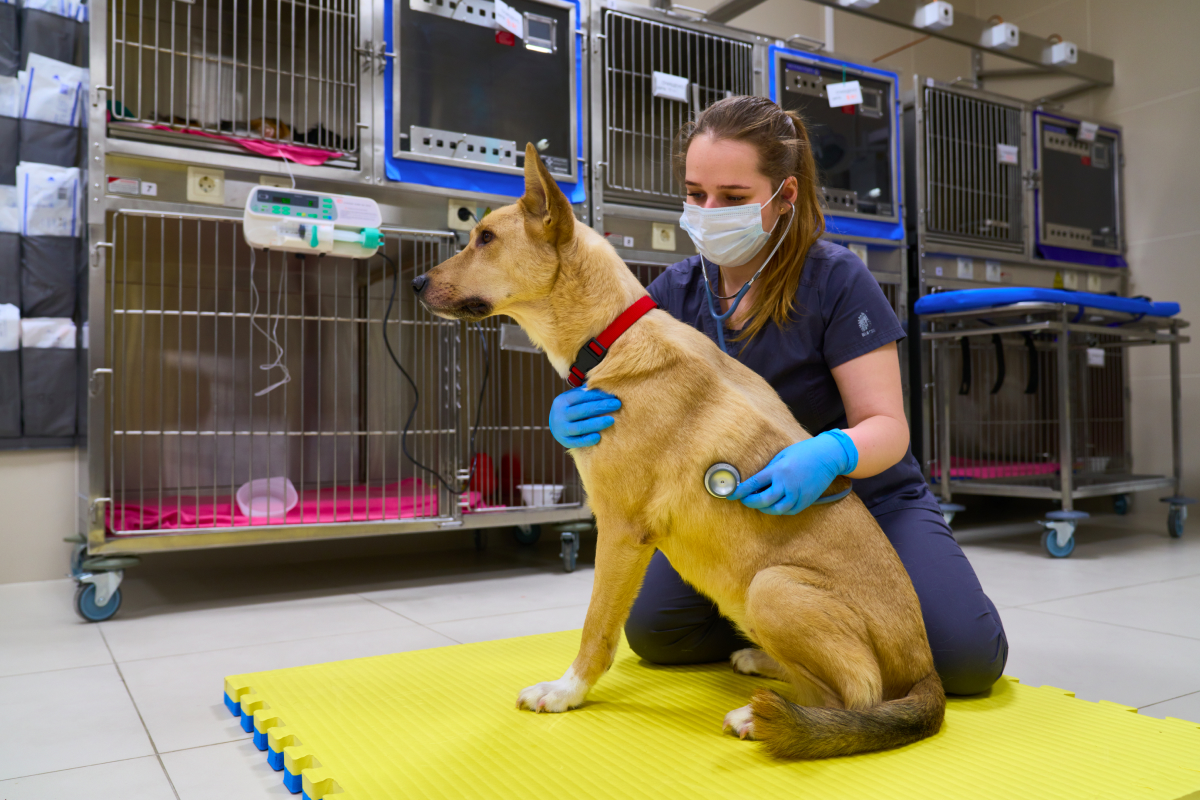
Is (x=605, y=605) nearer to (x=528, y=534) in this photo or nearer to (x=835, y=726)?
(x=835, y=726)

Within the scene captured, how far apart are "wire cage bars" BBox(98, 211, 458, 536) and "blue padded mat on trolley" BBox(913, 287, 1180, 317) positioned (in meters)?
2.47

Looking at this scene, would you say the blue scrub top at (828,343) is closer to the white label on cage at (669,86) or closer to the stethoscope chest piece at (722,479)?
the stethoscope chest piece at (722,479)

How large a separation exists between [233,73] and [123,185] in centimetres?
64

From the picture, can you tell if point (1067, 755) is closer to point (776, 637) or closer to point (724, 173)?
point (776, 637)

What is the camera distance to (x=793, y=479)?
1326 mm

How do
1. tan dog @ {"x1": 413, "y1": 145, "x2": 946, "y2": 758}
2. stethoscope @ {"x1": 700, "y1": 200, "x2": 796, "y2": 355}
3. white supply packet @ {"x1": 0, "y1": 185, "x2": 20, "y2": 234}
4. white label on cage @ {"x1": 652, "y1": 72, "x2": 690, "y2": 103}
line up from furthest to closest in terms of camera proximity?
white label on cage @ {"x1": 652, "y1": 72, "x2": 690, "y2": 103} < white supply packet @ {"x1": 0, "y1": 185, "x2": 20, "y2": 234} < stethoscope @ {"x1": 700, "y1": 200, "x2": 796, "y2": 355} < tan dog @ {"x1": 413, "y1": 145, "x2": 946, "y2": 758}

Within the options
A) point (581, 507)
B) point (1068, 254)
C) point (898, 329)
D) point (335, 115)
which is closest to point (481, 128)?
point (335, 115)

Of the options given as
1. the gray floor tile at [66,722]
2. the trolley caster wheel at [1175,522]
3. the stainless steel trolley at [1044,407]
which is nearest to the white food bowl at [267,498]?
the gray floor tile at [66,722]

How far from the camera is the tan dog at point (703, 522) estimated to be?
4.19 ft

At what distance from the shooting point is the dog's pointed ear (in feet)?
4.77

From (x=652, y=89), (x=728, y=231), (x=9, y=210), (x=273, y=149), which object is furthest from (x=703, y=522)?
(x=9, y=210)

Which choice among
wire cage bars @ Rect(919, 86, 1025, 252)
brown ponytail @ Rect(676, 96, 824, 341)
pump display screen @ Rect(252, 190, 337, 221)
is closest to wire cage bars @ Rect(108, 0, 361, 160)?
pump display screen @ Rect(252, 190, 337, 221)

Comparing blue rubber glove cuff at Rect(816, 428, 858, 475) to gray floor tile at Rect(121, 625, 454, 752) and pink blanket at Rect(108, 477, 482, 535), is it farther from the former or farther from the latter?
pink blanket at Rect(108, 477, 482, 535)

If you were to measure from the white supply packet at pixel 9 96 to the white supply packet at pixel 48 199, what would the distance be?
0.22 meters
